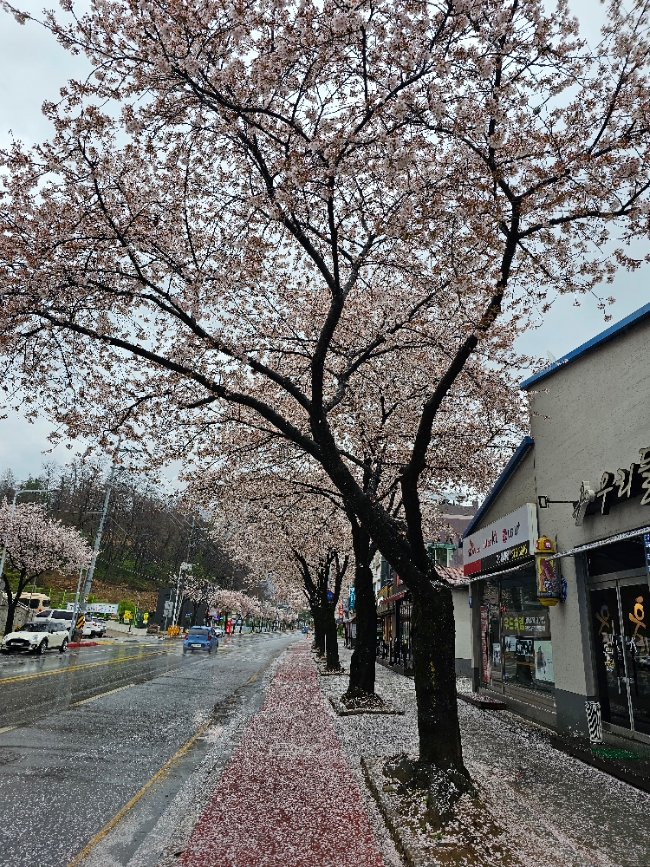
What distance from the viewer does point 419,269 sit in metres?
9.54

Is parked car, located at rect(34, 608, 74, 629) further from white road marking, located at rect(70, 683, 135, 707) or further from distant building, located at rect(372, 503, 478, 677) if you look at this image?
white road marking, located at rect(70, 683, 135, 707)

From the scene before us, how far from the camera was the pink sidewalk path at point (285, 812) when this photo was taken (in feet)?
15.0

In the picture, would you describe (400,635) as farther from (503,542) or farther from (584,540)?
(584,540)

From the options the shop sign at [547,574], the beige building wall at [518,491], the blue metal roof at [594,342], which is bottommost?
the shop sign at [547,574]

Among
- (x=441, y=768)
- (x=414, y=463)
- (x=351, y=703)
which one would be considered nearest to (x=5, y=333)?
(x=414, y=463)

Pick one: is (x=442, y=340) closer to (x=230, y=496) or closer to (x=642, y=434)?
(x=642, y=434)

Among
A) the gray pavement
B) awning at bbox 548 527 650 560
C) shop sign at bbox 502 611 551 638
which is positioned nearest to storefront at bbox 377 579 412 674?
shop sign at bbox 502 611 551 638

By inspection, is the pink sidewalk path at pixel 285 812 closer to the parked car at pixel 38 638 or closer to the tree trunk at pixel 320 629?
the parked car at pixel 38 638

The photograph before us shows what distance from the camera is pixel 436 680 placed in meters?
6.85

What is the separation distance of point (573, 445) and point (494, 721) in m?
6.24

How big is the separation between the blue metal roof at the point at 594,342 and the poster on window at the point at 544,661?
5.68 metres

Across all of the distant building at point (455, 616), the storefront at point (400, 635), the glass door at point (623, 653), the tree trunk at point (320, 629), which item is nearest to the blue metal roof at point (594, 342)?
the glass door at point (623, 653)

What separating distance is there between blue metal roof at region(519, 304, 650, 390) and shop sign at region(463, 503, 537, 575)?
2.77 m

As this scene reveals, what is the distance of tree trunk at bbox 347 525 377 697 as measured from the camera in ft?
45.8
